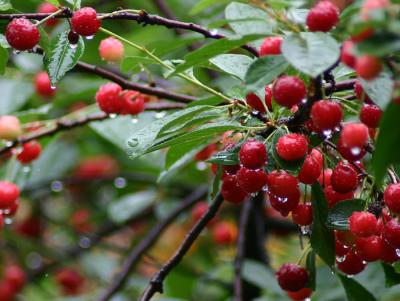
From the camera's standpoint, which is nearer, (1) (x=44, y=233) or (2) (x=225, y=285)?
(2) (x=225, y=285)

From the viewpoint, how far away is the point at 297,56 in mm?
930

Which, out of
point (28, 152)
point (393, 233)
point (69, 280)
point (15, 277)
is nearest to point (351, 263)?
point (393, 233)

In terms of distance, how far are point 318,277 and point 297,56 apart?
130 centimetres

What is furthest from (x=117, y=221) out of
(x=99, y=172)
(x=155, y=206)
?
(x=99, y=172)

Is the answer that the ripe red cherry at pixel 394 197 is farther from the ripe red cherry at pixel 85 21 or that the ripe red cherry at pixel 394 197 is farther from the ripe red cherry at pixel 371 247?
the ripe red cherry at pixel 85 21

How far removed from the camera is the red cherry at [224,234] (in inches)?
117

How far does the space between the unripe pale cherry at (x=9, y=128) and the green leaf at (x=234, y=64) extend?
0.64m

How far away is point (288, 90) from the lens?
1.00 m

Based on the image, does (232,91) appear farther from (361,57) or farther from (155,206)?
(155,206)

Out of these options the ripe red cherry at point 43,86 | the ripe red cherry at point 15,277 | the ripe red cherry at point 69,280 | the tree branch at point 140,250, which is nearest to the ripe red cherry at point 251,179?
the tree branch at point 140,250

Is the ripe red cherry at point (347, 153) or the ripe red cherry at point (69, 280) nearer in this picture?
the ripe red cherry at point (347, 153)

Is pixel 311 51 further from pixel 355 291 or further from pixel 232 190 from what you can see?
pixel 355 291

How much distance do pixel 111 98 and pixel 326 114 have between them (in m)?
0.74

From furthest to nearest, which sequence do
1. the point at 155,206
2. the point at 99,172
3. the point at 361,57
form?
the point at 99,172 → the point at 155,206 → the point at 361,57
